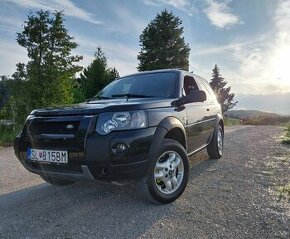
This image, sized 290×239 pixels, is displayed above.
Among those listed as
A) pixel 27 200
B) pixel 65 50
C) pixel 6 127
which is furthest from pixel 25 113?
pixel 27 200

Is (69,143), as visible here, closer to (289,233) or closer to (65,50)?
(289,233)

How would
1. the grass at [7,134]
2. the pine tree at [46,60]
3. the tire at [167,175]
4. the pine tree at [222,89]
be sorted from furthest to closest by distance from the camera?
the pine tree at [222,89], the pine tree at [46,60], the grass at [7,134], the tire at [167,175]

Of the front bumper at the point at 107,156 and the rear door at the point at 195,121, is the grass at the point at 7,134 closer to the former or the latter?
the rear door at the point at 195,121

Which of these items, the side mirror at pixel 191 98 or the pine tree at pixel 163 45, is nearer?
the side mirror at pixel 191 98

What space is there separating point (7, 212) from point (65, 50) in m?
11.0

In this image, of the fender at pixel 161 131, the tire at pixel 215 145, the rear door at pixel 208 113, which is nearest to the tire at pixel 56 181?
the fender at pixel 161 131

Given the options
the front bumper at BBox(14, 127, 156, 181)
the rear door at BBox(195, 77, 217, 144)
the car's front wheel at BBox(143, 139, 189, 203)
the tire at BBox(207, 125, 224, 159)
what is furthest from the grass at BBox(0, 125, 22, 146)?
the car's front wheel at BBox(143, 139, 189, 203)

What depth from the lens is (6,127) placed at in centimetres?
1145

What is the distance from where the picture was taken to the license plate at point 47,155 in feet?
11.2

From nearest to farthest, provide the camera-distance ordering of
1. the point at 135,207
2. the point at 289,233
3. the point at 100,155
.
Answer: the point at 289,233
the point at 100,155
the point at 135,207

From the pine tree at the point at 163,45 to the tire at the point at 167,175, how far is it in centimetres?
2511

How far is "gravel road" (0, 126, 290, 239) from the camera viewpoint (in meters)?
3.01

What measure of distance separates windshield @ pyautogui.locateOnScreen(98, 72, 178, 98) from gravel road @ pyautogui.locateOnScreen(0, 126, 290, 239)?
136cm

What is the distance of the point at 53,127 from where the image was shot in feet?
11.7
